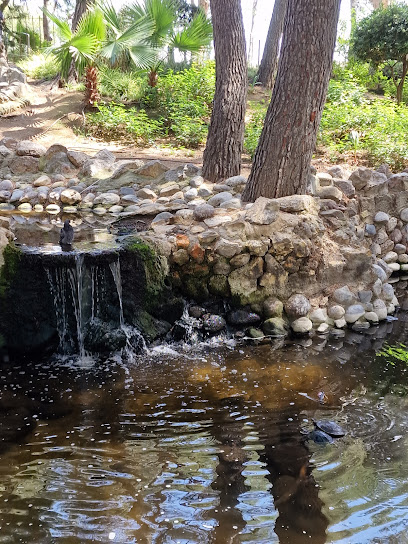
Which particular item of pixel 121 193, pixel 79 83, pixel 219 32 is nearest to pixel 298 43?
pixel 219 32

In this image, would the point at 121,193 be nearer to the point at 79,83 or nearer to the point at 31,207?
the point at 31,207

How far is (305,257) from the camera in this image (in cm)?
590

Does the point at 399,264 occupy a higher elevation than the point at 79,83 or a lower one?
lower

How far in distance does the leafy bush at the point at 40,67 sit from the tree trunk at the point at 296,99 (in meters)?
9.87

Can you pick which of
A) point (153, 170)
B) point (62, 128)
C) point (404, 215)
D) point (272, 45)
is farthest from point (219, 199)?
point (272, 45)

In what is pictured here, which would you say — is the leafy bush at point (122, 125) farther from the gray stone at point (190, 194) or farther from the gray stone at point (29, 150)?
the gray stone at point (190, 194)

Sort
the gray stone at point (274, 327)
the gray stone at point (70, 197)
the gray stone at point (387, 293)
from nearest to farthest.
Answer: the gray stone at point (274, 327) < the gray stone at point (387, 293) < the gray stone at point (70, 197)

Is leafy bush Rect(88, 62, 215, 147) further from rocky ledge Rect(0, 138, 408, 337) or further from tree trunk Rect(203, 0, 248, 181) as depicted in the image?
rocky ledge Rect(0, 138, 408, 337)

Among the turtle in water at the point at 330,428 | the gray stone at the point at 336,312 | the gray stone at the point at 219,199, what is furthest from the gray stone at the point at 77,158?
the turtle in water at the point at 330,428

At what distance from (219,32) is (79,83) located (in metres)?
6.97

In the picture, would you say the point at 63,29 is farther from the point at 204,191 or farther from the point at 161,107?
the point at 204,191

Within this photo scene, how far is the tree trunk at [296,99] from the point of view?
573cm

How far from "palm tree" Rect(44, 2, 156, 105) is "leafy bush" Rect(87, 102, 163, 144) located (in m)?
0.79

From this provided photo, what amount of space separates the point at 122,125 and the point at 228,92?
3857mm
